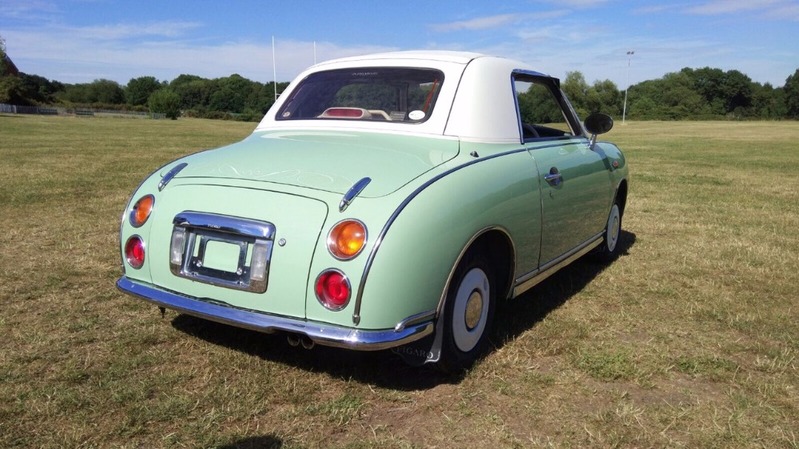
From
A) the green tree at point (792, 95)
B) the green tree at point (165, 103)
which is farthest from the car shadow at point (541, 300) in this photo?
the green tree at point (792, 95)

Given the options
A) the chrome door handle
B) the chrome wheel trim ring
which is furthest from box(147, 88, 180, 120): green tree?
the chrome wheel trim ring

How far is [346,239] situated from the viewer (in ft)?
7.97

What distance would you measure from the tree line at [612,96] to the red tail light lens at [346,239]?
64.9 m

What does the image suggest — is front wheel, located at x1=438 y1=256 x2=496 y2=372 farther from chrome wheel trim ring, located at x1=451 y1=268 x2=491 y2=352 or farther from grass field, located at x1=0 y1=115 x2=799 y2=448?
grass field, located at x1=0 y1=115 x2=799 y2=448

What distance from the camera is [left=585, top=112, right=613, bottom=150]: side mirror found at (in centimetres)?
442

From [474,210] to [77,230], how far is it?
4823 millimetres

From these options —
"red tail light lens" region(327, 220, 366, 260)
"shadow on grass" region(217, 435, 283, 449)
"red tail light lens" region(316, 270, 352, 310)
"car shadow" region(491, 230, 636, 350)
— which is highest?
"red tail light lens" region(327, 220, 366, 260)

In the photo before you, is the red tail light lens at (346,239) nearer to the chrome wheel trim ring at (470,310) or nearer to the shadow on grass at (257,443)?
the chrome wheel trim ring at (470,310)

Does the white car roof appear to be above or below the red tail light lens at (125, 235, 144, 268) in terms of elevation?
above

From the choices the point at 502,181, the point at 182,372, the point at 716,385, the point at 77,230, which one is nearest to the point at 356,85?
the point at 502,181

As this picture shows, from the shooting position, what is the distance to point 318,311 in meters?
2.46

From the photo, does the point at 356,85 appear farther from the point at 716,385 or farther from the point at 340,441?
the point at 716,385

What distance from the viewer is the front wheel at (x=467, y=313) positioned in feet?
9.09

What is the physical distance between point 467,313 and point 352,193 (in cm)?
85
